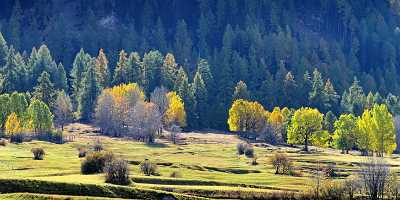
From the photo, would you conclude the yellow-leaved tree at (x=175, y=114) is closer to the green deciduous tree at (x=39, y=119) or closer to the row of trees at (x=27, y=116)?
the row of trees at (x=27, y=116)

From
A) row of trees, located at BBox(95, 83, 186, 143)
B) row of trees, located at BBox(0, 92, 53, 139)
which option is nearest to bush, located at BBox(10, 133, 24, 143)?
row of trees, located at BBox(0, 92, 53, 139)

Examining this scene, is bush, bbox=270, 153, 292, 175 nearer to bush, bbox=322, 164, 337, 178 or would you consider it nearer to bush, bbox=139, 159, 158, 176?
bush, bbox=322, 164, 337, 178

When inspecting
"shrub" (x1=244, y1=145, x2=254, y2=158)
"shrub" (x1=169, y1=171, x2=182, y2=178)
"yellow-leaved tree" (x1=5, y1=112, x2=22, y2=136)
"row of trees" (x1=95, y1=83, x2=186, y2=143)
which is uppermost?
"row of trees" (x1=95, y1=83, x2=186, y2=143)

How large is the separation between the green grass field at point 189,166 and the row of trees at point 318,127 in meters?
5.60

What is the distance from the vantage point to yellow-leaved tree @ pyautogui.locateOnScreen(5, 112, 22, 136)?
14750cm

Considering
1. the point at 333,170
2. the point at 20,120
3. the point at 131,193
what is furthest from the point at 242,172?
the point at 20,120

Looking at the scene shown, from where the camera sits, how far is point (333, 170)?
108 meters

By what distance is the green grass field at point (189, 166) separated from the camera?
77562 mm

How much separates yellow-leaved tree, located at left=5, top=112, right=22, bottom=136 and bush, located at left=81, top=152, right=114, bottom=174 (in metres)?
63.0

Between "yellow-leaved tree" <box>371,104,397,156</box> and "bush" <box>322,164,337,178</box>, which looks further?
"yellow-leaved tree" <box>371,104,397,156</box>

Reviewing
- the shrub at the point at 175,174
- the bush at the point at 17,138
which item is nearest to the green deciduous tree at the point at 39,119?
the bush at the point at 17,138

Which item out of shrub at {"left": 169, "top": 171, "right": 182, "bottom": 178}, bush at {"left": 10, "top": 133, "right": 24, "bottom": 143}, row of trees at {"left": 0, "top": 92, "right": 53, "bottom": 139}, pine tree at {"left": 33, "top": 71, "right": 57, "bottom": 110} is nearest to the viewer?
shrub at {"left": 169, "top": 171, "right": 182, "bottom": 178}

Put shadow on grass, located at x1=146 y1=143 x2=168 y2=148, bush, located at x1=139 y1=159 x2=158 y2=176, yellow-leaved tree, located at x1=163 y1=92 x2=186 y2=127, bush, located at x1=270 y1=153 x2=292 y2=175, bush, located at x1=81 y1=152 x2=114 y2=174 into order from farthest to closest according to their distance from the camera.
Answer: yellow-leaved tree, located at x1=163 y1=92 x2=186 y2=127
shadow on grass, located at x1=146 y1=143 x2=168 y2=148
bush, located at x1=270 y1=153 x2=292 y2=175
bush, located at x1=139 y1=159 x2=158 y2=176
bush, located at x1=81 y1=152 x2=114 y2=174

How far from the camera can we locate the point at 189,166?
107m
